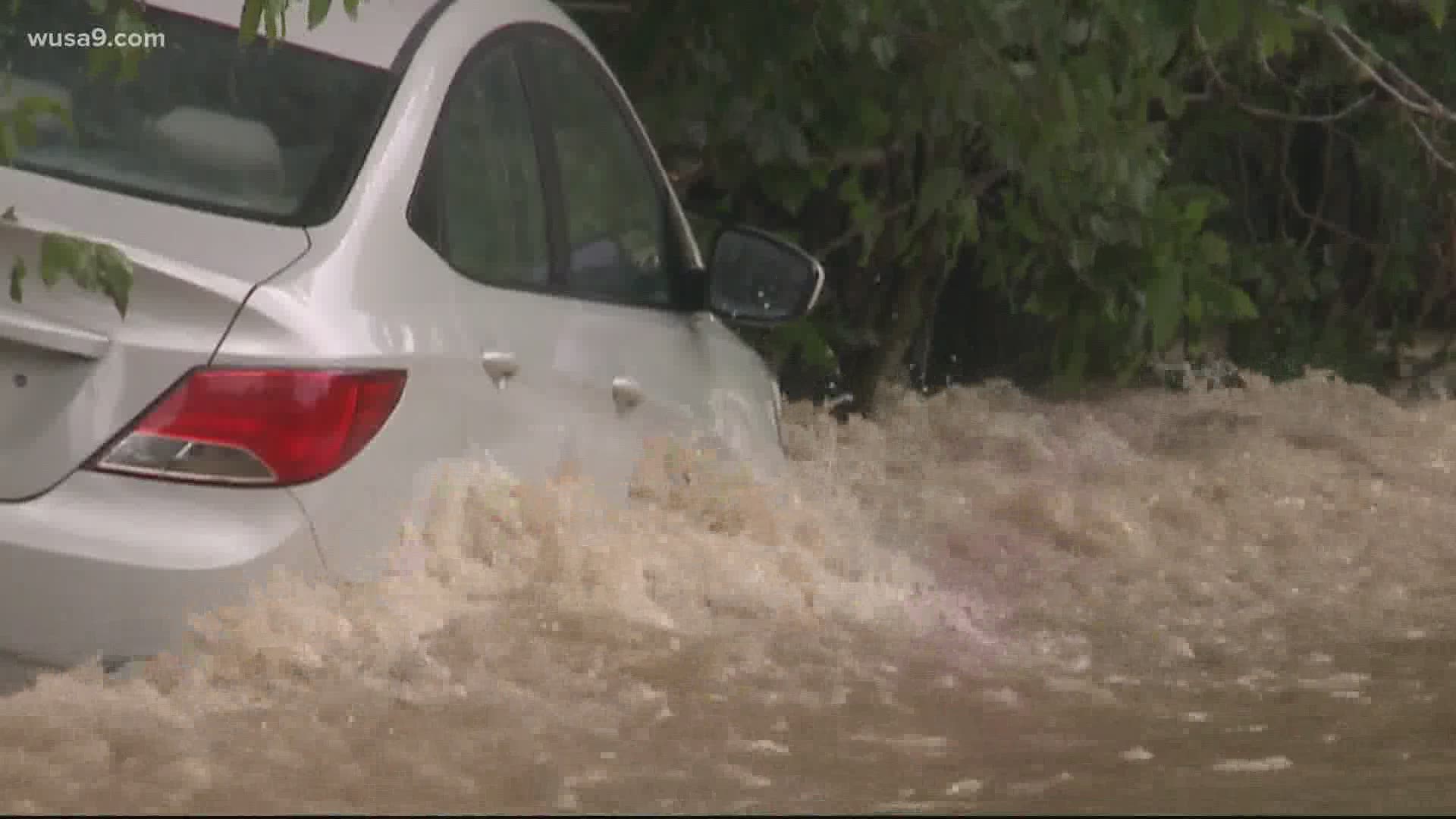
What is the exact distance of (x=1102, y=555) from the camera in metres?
5.76

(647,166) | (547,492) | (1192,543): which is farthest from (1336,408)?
(547,492)

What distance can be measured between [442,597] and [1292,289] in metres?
8.66

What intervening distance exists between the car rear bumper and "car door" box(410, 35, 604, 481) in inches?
21.9

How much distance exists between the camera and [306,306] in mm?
3336

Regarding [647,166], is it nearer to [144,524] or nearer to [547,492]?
[547,492]

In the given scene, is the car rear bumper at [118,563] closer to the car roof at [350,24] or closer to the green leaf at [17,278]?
the green leaf at [17,278]

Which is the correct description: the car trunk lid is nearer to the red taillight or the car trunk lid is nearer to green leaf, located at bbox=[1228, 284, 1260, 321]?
the red taillight

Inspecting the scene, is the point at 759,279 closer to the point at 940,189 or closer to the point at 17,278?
the point at 17,278

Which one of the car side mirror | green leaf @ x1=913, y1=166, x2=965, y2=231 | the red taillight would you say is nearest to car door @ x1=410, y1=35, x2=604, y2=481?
the red taillight

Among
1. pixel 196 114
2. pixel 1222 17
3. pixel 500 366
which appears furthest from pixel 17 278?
pixel 1222 17

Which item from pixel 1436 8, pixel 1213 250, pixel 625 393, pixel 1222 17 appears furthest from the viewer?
pixel 1213 250

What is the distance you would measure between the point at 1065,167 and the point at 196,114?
4050 mm

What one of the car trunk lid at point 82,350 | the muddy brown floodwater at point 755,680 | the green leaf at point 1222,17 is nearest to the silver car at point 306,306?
the car trunk lid at point 82,350

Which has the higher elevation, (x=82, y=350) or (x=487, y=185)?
(x=487, y=185)
